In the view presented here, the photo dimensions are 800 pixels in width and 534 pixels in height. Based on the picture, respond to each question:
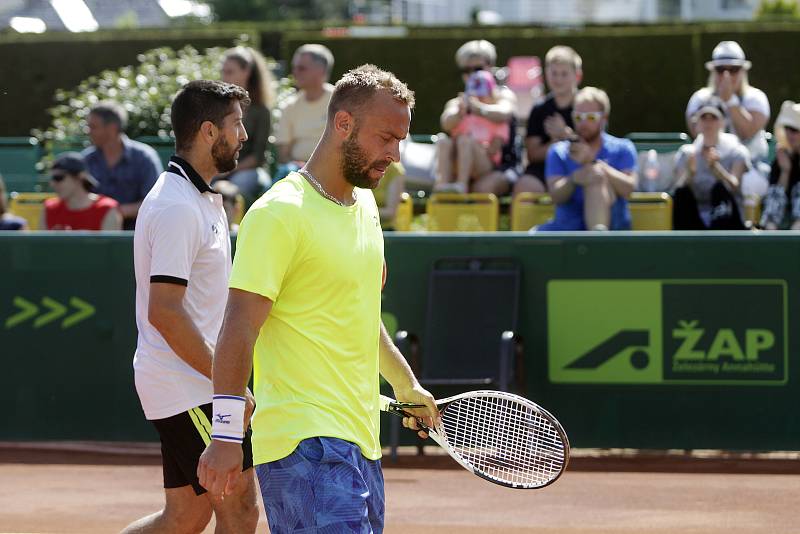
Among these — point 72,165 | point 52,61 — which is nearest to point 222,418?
point 72,165

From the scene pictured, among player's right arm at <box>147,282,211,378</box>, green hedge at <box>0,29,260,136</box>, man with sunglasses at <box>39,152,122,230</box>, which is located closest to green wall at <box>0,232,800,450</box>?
man with sunglasses at <box>39,152,122,230</box>

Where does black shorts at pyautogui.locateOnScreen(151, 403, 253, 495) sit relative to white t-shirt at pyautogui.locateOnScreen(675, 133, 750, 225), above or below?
below

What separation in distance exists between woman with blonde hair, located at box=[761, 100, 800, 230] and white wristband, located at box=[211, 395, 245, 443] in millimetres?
7176

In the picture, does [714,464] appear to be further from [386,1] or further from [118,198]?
[386,1]

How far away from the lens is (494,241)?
9258 mm

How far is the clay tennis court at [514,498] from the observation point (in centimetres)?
732

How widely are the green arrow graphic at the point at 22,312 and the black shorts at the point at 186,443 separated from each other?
4.92 meters

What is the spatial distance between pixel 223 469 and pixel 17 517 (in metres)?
4.16

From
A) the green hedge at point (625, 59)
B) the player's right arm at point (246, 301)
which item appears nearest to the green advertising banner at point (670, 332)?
the player's right arm at point (246, 301)

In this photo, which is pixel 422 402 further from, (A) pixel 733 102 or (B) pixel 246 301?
(A) pixel 733 102

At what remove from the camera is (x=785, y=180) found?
10.4 m

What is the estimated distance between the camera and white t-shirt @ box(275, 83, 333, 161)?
37.9ft

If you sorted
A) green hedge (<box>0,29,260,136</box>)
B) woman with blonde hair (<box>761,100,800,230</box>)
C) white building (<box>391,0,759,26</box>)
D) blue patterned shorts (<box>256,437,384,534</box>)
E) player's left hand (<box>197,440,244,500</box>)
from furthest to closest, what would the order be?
white building (<box>391,0,759,26</box>) → green hedge (<box>0,29,260,136</box>) → woman with blonde hair (<box>761,100,800,230</box>) → blue patterned shorts (<box>256,437,384,534</box>) → player's left hand (<box>197,440,244,500</box>)

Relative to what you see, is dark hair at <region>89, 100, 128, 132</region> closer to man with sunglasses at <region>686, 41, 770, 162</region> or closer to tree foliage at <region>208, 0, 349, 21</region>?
man with sunglasses at <region>686, 41, 770, 162</region>
